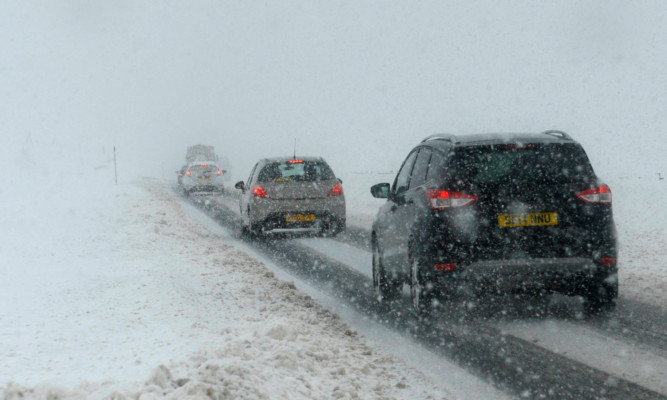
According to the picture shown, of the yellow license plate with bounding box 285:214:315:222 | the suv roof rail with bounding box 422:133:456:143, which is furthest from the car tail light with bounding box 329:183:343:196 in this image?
the suv roof rail with bounding box 422:133:456:143

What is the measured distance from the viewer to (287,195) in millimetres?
13977

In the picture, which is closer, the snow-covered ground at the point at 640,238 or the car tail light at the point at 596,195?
the car tail light at the point at 596,195

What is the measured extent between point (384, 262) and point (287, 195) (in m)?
6.52

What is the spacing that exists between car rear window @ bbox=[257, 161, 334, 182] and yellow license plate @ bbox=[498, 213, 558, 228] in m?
8.48

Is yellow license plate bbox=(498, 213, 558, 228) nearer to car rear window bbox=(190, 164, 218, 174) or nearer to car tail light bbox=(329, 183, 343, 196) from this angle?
car tail light bbox=(329, 183, 343, 196)

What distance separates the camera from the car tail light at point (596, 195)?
19.9 ft

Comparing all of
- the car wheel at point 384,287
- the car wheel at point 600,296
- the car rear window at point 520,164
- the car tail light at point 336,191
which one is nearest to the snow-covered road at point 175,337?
the car wheel at point 384,287

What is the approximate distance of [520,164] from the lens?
621 cm

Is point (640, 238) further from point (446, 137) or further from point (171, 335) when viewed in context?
point (171, 335)

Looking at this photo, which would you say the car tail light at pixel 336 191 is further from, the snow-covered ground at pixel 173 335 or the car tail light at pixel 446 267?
the car tail light at pixel 446 267

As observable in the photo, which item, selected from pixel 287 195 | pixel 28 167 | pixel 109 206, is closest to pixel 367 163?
pixel 28 167

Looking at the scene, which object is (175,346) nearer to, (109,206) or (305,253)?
(305,253)

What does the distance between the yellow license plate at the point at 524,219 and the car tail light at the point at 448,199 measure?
0.31 m

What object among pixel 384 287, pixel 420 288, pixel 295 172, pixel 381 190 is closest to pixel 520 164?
pixel 420 288
